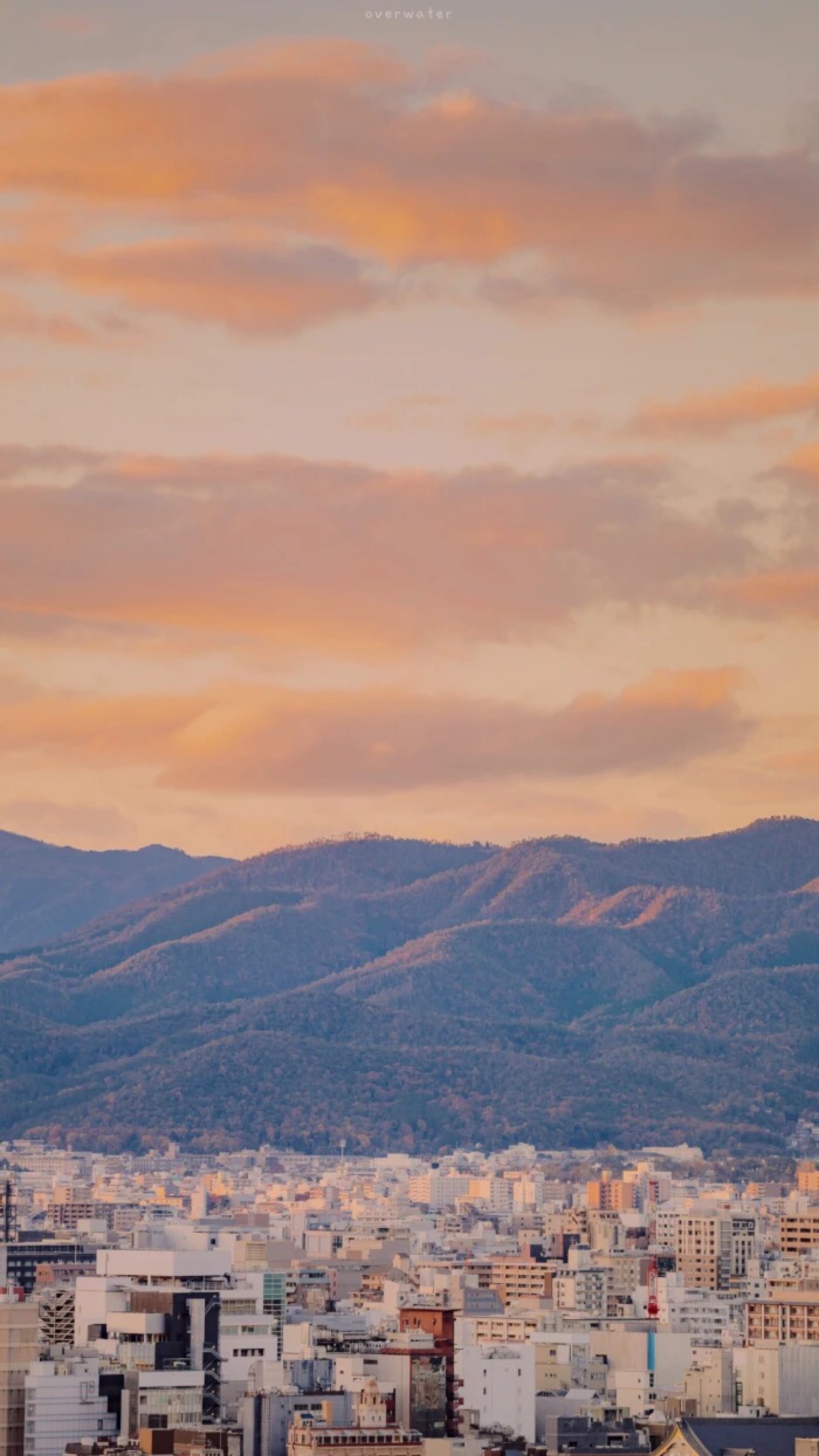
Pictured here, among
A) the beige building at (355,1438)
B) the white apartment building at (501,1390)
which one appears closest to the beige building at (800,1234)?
the white apartment building at (501,1390)

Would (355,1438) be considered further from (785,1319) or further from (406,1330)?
(785,1319)

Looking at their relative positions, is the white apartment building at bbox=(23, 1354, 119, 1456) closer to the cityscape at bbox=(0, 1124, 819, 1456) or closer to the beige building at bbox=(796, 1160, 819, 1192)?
the cityscape at bbox=(0, 1124, 819, 1456)

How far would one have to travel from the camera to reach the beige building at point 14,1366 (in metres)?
45.2

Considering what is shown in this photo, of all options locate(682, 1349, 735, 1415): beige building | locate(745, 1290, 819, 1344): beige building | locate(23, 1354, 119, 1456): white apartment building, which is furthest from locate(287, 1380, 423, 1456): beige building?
locate(745, 1290, 819, 1344): beige building

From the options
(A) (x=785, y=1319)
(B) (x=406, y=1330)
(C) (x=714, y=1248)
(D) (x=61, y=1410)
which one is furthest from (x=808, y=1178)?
(D) (x=61, y=1410)

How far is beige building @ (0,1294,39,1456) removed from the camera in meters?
45.2

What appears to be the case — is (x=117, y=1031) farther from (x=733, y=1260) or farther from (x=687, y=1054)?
(x=733, y=1260)

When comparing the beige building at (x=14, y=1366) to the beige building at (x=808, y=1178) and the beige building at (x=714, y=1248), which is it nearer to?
A: the beige building at (x=714, y=1248)

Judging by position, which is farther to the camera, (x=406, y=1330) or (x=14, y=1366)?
(x=406, y=1330)

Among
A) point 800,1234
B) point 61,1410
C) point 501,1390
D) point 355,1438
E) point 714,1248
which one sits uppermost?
point 800,1234

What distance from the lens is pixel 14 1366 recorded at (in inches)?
1805

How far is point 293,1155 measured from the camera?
162 m

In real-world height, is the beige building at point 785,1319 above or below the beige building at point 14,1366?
above

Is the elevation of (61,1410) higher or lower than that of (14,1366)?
lower
